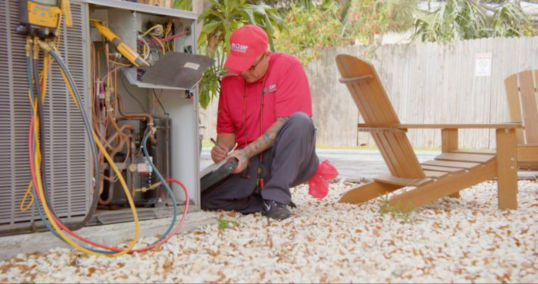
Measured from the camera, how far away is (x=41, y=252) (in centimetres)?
225

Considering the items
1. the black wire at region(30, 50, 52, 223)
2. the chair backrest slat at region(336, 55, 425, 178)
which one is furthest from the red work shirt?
the black wire at region(30, 50, 52, 223)

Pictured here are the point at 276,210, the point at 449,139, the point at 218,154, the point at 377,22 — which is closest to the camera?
the point at 276,210

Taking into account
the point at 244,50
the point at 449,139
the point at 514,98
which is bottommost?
the point at 449,139

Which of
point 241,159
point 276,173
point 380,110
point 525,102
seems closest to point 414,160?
point 380,110

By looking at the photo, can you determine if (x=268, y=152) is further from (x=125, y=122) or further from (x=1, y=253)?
(x=1, y=253)

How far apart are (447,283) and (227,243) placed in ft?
3.34

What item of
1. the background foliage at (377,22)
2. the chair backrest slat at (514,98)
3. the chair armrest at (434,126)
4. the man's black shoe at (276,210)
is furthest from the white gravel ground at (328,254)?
the background foliage at (377,22)

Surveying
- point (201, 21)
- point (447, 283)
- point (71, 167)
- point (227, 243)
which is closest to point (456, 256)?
point (447, 283)

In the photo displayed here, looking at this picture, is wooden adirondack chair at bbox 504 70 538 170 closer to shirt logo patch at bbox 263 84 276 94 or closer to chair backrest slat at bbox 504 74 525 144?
chair backrest slat at bbox 504 74 525 144

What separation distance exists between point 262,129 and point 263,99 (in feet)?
0.59

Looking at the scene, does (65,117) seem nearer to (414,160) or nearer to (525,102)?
(414,160)

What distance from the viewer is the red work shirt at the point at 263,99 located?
3.04m

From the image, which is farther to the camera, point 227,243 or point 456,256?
point 227,243

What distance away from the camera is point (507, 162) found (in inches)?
128
